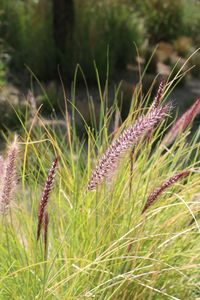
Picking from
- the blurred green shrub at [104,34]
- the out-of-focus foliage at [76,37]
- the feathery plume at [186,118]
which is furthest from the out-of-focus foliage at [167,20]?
the feathery plume at [186,118]

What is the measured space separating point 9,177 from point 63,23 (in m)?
8.01

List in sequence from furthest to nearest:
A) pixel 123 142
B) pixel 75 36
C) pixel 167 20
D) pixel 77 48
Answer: pixel 167 20 < pixel 75 36 < pixel 77 48 < pixel 123 142

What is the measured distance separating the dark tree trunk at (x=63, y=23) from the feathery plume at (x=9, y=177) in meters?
7.78

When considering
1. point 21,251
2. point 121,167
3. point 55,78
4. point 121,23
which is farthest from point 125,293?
point 121,23

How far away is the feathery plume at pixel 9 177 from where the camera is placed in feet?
7.08

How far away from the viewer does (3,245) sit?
9.53 ft

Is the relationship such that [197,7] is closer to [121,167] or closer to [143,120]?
[121,167]

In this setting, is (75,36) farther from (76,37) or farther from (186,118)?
(186,118)

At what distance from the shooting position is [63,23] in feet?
32.8

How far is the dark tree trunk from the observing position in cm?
988

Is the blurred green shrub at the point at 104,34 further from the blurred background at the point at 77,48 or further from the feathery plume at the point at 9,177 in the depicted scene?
the feathery plume at the point at 9,177

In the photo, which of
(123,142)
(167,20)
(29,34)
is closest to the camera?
(123,142)

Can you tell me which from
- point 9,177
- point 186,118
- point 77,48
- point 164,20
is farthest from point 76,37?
point 9,177


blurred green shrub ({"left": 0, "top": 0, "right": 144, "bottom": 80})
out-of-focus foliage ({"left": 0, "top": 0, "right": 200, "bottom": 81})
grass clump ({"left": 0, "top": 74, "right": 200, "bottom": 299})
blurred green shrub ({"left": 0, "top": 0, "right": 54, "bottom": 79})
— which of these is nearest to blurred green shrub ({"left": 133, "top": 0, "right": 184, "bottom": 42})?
out-of-focus foliage ({"left": 0, "top": 0, "right": 200, "bottom": 81})
